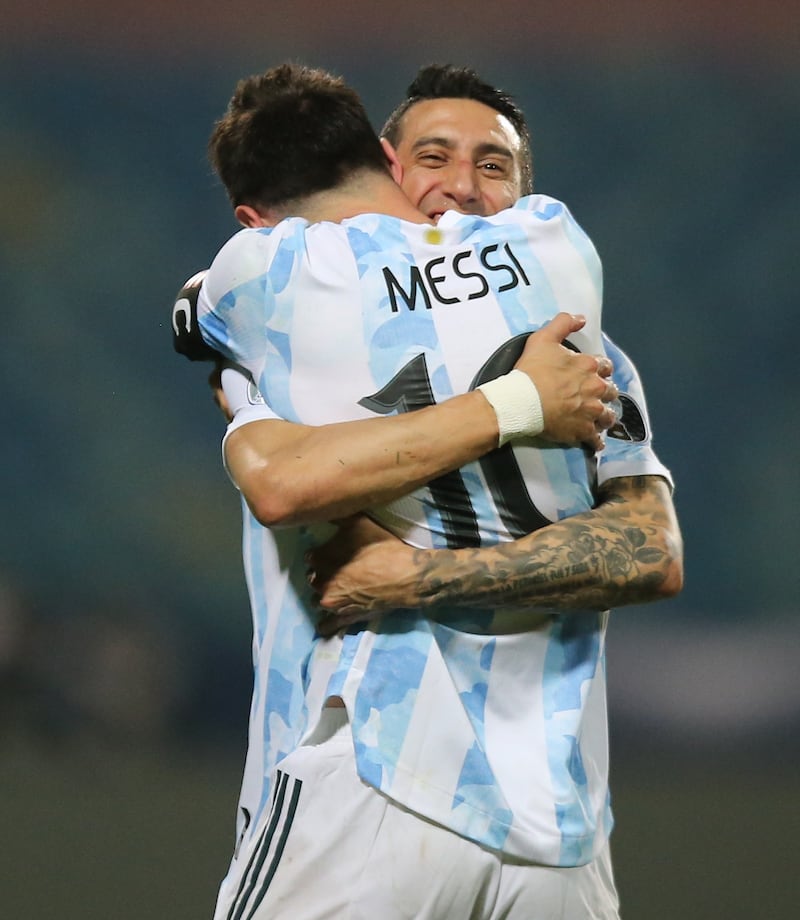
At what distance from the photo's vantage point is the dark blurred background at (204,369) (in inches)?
167

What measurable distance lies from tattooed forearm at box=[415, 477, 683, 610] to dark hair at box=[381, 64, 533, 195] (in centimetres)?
92

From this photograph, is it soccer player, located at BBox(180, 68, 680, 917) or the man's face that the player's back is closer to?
soccer player, located at BBox(180, 68, 680, 917)

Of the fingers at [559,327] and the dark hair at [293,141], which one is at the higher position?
the dark hair at [293,141]

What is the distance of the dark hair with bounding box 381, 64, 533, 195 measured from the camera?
2484 millimetres

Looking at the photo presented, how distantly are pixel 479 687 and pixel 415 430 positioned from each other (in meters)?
0.30

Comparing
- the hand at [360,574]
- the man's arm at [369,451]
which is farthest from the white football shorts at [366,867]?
the man's arm at [369,451]

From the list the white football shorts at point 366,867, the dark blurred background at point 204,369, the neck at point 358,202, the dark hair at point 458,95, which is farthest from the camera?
the dark blurred background at point 204,369

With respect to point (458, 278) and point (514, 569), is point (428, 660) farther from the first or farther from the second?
point (458, 278)

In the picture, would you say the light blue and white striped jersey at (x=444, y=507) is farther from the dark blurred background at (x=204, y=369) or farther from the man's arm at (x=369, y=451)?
the dark blurred background at (x=204, y=369)

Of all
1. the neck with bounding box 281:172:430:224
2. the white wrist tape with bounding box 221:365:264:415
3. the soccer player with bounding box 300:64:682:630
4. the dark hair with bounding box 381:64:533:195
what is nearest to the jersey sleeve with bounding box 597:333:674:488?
the soccer player with bounding box 300:64:682:630

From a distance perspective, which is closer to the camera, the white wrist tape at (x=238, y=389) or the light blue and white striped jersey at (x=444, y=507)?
the light blue and white striped jersey at (x=444, y=507)

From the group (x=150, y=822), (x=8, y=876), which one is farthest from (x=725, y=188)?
(x=8, y=876)

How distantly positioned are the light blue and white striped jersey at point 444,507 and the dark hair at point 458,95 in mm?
876

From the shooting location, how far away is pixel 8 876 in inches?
148
